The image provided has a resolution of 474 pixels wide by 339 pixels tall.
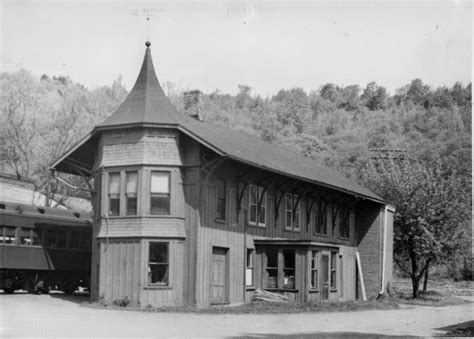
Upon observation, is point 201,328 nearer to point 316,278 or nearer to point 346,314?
point 346,314

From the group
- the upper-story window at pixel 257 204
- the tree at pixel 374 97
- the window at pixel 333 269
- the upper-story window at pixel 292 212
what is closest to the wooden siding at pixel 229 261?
the upper-story window at pixel 257 204

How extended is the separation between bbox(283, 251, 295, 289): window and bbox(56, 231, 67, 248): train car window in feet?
32.2

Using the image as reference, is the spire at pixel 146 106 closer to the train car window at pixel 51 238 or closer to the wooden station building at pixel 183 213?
the wooden station building at pixel 183 213

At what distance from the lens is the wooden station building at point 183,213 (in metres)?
25.2

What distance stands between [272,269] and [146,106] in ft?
28.2

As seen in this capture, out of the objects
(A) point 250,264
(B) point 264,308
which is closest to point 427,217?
(A) point 250,264

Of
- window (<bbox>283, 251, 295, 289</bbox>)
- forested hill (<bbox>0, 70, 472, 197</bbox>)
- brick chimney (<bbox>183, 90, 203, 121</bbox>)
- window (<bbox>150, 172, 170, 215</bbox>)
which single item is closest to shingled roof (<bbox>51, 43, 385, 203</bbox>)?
brick chimney (<bbox>183, 90, 203, 121</bbox>)

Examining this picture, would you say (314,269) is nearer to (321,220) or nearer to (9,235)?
(321,220)

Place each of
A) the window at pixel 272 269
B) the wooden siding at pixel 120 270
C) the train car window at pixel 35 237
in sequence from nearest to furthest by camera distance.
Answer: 1. the wooden siding at pixel 120 270
2. the window at pixel 272 269
3. the train car window at pixel 35 237

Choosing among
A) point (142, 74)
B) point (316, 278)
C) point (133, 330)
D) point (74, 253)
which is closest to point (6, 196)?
point (74, 253)

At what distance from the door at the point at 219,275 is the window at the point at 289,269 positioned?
2.95 m

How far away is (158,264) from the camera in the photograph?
82.4 feet

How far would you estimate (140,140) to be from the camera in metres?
25.5

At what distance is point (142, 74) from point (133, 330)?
1279 cm
